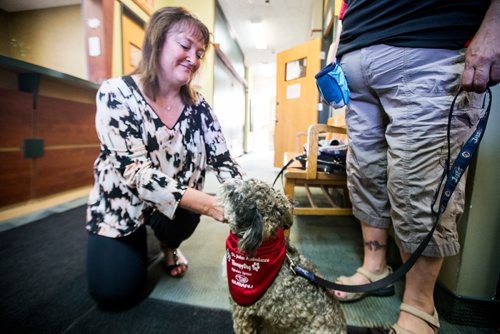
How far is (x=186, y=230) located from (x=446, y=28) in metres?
1.24

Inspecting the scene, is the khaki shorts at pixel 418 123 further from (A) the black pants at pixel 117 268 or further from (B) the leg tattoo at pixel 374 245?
(A) the black pants at pixel 117 268

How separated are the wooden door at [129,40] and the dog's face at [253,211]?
2946 mm

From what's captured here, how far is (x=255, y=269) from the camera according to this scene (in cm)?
63

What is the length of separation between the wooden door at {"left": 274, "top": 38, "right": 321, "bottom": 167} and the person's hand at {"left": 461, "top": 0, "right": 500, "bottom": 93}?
12.2 feet

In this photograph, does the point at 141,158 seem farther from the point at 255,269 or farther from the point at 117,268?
the point at 255,269

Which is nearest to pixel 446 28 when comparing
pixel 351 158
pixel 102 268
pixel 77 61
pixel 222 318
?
pixel 351 158

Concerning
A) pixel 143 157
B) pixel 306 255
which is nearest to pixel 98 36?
pixel 143 157

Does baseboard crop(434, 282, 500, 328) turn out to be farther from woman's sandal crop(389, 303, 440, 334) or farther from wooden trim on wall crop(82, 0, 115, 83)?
wooden trim on wall crop(82, 0, 115, 83)

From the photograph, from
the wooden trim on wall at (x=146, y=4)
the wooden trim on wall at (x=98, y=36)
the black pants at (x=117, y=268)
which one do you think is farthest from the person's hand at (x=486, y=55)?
the wooden trim on wall at (x=146, y=4)

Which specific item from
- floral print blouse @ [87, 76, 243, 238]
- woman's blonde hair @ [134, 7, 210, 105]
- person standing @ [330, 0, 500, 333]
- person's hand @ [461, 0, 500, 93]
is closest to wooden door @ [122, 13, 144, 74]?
woman's blonde hair @ [134, 7, 210, 105]

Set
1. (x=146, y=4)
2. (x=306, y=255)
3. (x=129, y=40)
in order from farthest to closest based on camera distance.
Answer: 1. (x=146, y=4)
2. (x=129, y=40)
3. (x=306, y=255)

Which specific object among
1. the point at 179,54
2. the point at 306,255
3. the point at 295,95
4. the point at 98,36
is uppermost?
the point at 98,36

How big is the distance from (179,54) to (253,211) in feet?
2.44

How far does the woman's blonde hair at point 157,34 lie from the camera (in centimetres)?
95
